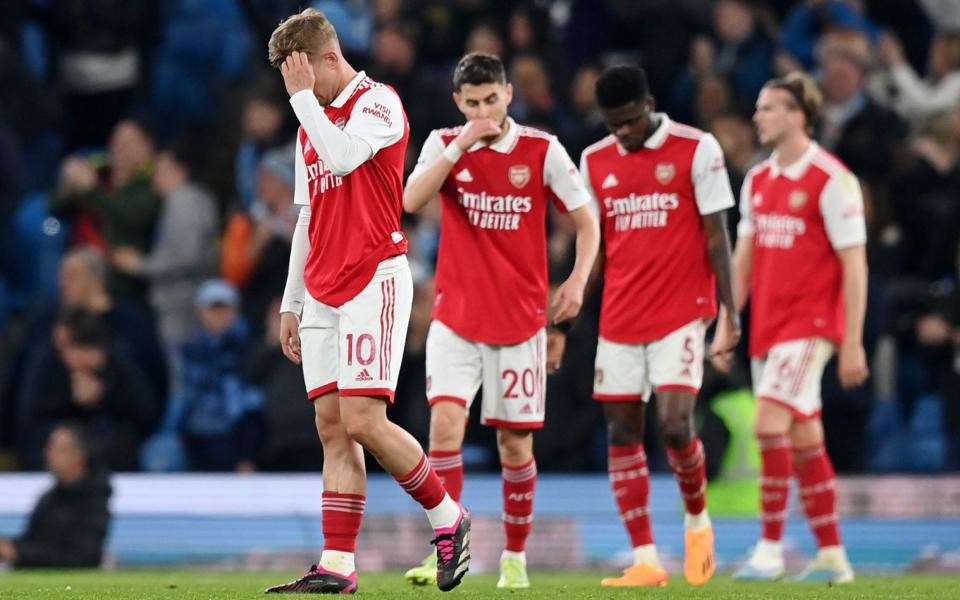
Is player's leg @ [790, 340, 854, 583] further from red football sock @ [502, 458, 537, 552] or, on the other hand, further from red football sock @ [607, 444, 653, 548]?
red football sock @ [502, 458, 537, 552]

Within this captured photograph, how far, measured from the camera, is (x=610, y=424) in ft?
33.3

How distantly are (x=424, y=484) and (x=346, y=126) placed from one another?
153 centimetres

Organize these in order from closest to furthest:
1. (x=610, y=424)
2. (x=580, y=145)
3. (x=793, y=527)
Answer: (x=610, y=424) < (x=793, y=527) < (x=580, y=145)

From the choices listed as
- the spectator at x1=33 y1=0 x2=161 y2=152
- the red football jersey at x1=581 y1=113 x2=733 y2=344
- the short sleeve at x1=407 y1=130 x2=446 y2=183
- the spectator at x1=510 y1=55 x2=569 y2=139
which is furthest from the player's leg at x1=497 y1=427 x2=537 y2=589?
the spectator at x1=33 y1=0 x2=161 y2=152

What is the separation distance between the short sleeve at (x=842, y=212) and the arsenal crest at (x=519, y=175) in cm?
209

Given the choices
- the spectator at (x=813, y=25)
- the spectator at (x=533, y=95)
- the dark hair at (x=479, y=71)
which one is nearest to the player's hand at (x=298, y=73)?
the dark hair at (x=479, y=71)

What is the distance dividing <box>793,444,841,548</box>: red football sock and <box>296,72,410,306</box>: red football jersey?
3.64 meters

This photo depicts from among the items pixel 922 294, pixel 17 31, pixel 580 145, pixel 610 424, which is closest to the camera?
pixel 610 424

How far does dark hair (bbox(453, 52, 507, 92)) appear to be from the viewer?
30.4ft

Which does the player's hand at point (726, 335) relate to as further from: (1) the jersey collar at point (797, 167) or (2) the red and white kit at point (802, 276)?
→ (1) the jersey collar at point (797, 167)

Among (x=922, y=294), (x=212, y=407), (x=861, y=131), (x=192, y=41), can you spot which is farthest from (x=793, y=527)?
(x=192, y=41)

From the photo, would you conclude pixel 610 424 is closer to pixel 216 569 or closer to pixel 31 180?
pixel 216 569

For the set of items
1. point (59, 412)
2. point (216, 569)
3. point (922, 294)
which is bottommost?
point (216, 569)

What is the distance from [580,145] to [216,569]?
4.47 m
